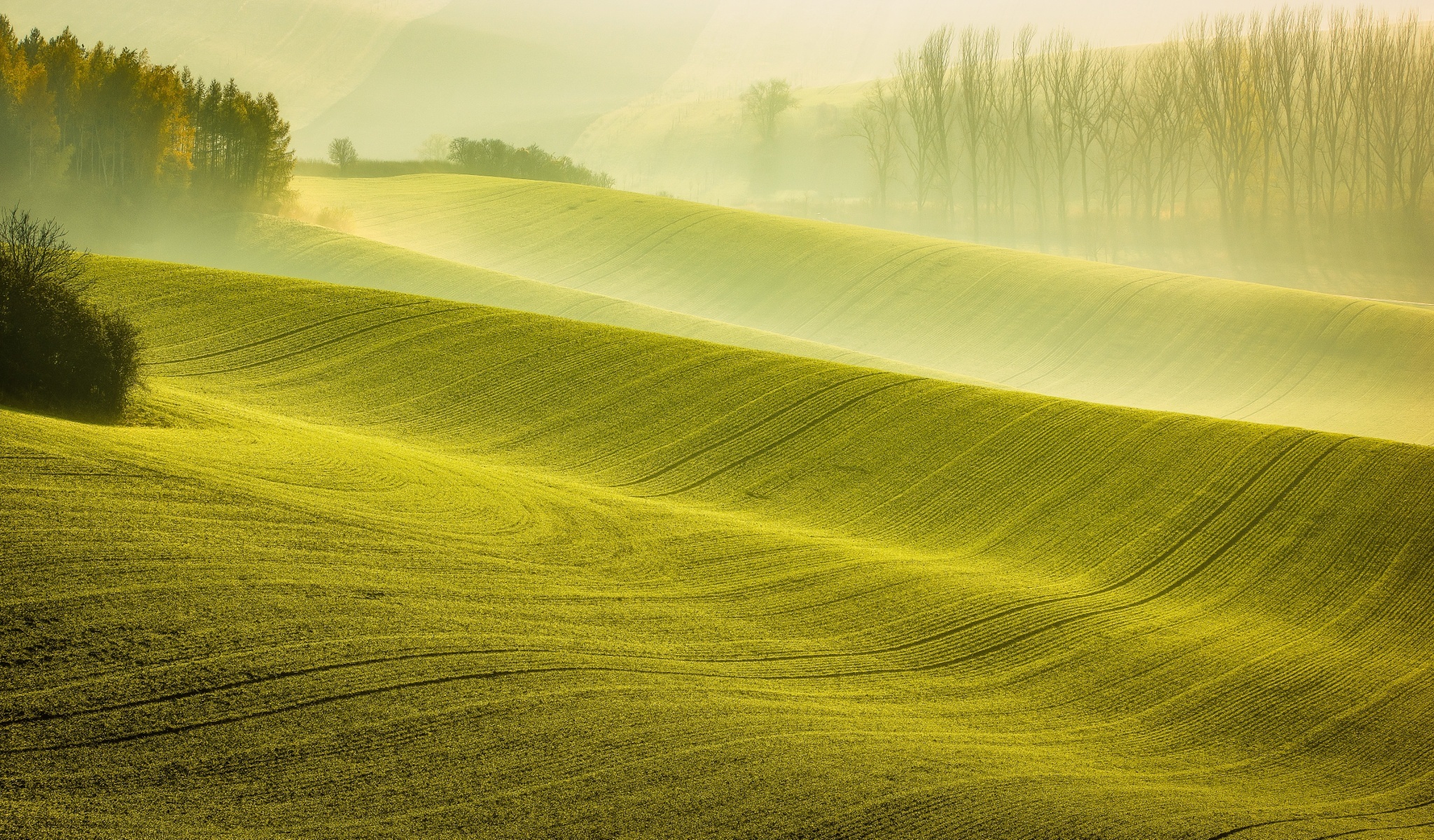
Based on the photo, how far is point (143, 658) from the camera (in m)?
6.20

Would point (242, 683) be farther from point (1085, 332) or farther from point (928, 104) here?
point (928, 104)

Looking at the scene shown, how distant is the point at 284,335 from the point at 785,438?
9.82m

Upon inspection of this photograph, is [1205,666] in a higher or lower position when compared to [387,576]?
lower

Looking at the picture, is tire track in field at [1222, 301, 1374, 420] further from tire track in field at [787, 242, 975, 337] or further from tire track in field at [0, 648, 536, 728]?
tire track in field at [0, 648, 536, 728]

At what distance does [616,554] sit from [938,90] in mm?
75588

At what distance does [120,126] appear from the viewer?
3894 centimetres

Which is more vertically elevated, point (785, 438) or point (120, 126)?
point (120, 126)

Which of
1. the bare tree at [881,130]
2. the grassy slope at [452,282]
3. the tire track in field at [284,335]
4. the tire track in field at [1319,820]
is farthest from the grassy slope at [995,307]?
the bare tree at [881,130]

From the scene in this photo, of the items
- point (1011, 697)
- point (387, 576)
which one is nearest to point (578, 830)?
point (387, 576)

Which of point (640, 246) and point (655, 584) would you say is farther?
point (640, 246)

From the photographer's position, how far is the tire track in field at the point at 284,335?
57.5 ft

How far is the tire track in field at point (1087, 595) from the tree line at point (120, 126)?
38971mm

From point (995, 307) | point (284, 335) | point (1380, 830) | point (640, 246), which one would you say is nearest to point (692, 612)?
point (1380, 830)

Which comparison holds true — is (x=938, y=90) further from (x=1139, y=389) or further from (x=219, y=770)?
(x=219, y=770)
